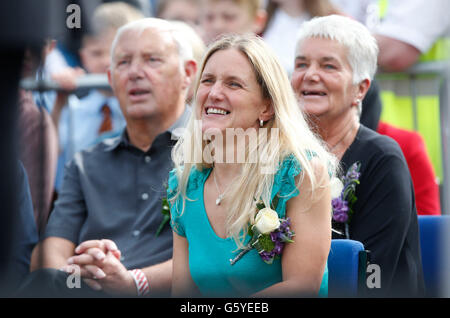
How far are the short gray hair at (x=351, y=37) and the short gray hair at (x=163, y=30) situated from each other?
619 millimetres

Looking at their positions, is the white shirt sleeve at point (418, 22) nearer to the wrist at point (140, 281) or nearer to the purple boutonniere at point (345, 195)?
the purple boutonniere at point (345, 195)

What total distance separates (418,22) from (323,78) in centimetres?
108

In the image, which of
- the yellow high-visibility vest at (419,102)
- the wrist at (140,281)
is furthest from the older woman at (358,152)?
the yellow high-visibility vest at (419,102)

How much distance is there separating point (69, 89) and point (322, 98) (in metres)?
1.94

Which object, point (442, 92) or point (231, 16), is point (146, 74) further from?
point (442, 92)

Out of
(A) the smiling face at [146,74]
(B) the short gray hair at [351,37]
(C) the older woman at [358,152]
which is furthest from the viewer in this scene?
(A) the smiling face at [146,74]

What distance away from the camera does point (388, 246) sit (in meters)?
2.53

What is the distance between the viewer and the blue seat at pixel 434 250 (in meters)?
2.65

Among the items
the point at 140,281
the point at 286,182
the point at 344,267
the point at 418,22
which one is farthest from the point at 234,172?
the point at 418,22

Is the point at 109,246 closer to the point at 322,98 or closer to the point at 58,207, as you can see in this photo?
the point at 58,207

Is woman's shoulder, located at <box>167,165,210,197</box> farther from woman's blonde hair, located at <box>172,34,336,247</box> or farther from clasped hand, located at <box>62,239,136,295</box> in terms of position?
clasped hand, located at <box>62,239,136,295</box>

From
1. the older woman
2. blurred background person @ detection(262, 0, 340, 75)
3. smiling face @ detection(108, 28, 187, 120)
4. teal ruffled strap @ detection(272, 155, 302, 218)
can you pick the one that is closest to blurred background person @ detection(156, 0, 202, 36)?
blurred background person @ detection(262, 0, 340, 75)

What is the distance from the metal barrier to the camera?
→ 11.7 feet
